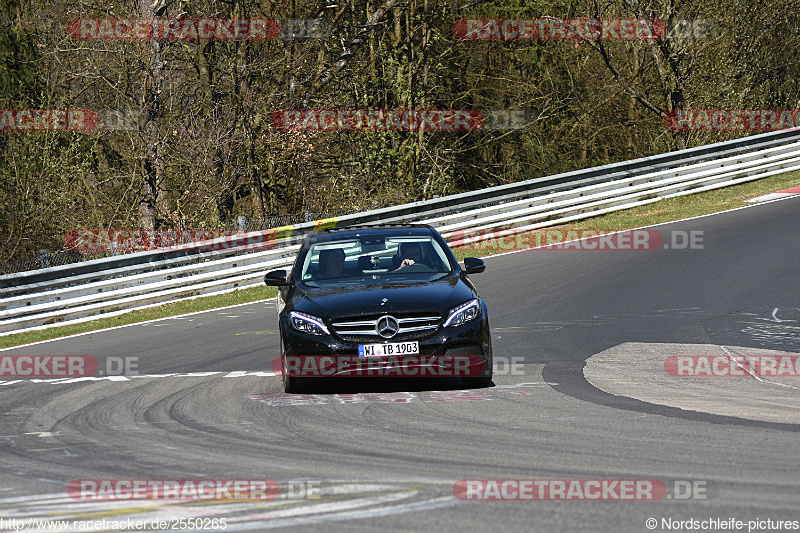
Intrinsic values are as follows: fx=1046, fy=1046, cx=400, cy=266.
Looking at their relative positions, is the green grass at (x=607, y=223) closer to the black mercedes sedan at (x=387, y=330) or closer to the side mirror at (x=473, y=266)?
the black mercedes sedan at (x=387, y=330)

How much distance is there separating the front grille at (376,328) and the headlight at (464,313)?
11cm

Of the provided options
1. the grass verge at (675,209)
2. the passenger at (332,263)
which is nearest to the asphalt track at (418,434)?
the passenger at (332,263)

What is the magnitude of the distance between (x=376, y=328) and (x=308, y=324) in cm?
63

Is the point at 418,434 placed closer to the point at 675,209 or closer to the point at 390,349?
the point at 390,349

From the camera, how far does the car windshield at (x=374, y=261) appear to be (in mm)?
9969

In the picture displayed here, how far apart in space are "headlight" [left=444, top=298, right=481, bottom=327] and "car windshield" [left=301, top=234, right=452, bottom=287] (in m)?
0.69

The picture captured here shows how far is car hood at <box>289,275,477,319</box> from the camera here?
356 inches

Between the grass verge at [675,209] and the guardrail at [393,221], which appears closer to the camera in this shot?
the guardrail at [393,221]

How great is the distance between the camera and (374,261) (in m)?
10.4

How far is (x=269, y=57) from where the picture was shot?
2691 centimetres

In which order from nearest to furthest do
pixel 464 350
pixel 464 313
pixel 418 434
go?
pixel 418 434 < pixel 464 350 < pixel 464 313

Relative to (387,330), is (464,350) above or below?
below

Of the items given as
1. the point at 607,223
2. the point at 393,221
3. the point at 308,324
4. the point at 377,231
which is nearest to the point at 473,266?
the point at 377,231

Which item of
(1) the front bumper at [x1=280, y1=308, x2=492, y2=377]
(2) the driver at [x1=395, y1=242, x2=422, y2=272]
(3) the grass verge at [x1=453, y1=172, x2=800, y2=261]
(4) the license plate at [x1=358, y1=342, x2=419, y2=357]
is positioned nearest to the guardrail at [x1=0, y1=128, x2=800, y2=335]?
(3) the grass verge at [x1=453, y1=172, x2=800, y2=261]
